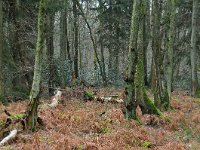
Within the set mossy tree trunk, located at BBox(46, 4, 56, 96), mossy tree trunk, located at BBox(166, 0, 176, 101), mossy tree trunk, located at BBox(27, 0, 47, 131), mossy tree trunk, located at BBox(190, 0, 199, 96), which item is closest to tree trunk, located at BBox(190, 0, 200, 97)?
mossy tree trunk, located at BBox(190, 0, 199, 96)

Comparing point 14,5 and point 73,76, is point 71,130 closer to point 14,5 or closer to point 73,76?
point 14,5

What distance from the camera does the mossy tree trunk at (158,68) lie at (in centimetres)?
1608

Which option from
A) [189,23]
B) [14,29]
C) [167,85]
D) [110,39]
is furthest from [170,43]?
[110,39]

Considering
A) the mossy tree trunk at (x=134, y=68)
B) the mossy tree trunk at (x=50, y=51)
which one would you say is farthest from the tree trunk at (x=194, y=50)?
the mossy tree trunk at (x=134, y=68)

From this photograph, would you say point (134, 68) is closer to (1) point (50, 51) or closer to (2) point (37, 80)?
(2) point (37, 80)

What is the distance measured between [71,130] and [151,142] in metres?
2.48

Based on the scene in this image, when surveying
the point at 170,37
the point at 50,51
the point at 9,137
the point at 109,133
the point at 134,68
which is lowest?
the point at 109,133

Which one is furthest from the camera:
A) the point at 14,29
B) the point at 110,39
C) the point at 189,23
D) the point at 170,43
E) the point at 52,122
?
the point at 110,39

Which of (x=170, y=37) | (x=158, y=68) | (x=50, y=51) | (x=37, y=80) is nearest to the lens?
(x=37, y=80)

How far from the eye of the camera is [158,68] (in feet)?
53.9

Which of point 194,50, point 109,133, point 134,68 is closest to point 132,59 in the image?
point 134,68

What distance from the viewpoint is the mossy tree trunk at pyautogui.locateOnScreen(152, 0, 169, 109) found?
52.7 ft

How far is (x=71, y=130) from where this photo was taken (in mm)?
11492

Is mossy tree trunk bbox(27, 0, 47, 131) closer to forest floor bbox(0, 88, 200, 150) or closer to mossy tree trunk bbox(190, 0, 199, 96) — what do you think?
forest floor bbox(0, 88, 200, 150)
